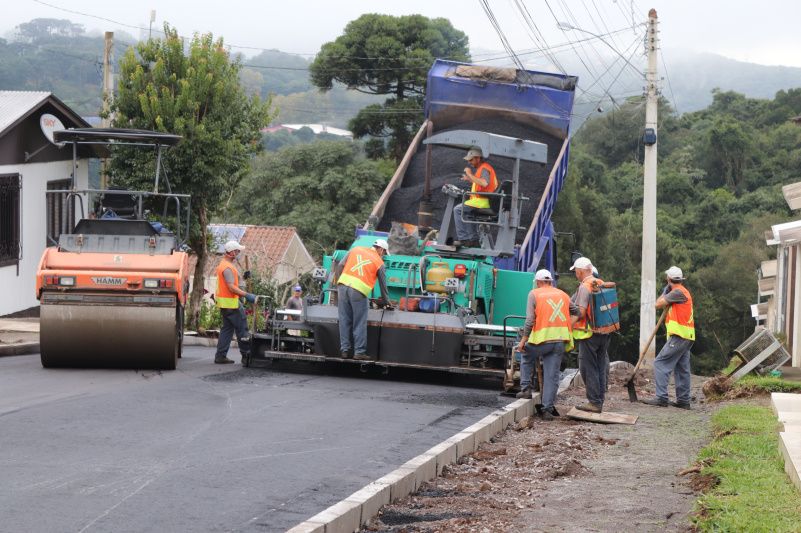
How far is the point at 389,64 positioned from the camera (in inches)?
1715

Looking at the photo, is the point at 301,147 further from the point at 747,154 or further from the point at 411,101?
the point at 747,154

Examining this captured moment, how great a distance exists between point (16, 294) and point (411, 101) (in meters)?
25.2

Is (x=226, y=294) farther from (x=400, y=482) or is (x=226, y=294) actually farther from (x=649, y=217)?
(x=649, y=217)

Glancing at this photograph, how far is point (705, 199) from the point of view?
48.1 meters

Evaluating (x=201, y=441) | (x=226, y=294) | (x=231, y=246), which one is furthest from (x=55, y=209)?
(x=201, y=441)

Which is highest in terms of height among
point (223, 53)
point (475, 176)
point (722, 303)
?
point (223, 53)

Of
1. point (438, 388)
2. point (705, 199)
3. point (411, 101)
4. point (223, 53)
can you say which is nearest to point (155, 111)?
point (223, 53)

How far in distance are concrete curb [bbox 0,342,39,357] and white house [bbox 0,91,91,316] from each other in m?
3.59

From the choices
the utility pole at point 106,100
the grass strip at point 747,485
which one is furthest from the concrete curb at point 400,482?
the utility pole at point 106,100

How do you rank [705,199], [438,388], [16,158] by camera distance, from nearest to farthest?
[438,388]
[16,158]
[705,199]

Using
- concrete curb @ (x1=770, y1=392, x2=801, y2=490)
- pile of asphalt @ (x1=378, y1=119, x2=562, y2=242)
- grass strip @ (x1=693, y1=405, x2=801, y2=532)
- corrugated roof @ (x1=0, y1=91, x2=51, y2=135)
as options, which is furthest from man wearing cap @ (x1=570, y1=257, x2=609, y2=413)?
corrugated roof @ (x1=0, y1=91, x2=51, y2=135)

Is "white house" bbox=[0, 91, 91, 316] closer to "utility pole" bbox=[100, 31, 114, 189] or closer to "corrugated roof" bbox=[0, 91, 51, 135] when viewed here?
"corrugated roof" bbox=[0, 91, 51, 135]

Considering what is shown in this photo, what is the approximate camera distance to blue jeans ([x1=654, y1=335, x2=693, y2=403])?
544 inches

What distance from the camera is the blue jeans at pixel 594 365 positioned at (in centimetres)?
1255
